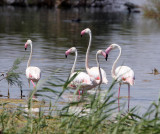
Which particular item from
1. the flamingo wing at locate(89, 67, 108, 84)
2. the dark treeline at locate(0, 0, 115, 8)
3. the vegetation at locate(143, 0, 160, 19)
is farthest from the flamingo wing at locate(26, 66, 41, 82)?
the dark treeline at locate(0, 0, 115, 8)

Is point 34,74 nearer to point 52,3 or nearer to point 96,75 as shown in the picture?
point 96,75

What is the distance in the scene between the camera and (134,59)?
651 inches

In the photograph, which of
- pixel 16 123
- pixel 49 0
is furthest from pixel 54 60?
pixel 49 0

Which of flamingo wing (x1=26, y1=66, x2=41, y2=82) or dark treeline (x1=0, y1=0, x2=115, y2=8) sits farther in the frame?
dark treeline (x1=0, y1=0, x2=115, y2=8)

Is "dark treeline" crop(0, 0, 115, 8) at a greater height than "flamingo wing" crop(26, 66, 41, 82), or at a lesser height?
greater

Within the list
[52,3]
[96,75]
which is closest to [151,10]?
[52,3]

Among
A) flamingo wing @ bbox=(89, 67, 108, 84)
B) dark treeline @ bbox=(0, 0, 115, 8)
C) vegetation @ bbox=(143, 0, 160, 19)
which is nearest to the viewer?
flamingo wing @ bbox=(89, 67, 108, 84)

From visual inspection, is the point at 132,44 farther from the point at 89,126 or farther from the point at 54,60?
the point at 89,126

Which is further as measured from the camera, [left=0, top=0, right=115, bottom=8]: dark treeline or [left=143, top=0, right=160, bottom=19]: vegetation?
[left=0, top=0, right=115, bottom=8]: dark treeline

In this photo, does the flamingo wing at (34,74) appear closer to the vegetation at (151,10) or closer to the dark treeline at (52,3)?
the vegetation at (151,10)

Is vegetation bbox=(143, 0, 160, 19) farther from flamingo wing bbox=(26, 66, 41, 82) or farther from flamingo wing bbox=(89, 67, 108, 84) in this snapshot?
Answer: flamingo wing bbox=(26, 66, 41, 82)

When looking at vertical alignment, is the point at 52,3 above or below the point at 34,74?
above

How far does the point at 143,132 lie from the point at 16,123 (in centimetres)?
189

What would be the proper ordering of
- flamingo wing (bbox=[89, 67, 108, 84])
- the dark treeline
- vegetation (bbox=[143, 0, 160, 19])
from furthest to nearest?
the dark treeline, vegetation (bbox=[143, 0, 160, 19]), flamingo wing (bbox=[89, 67, 108, 84])
